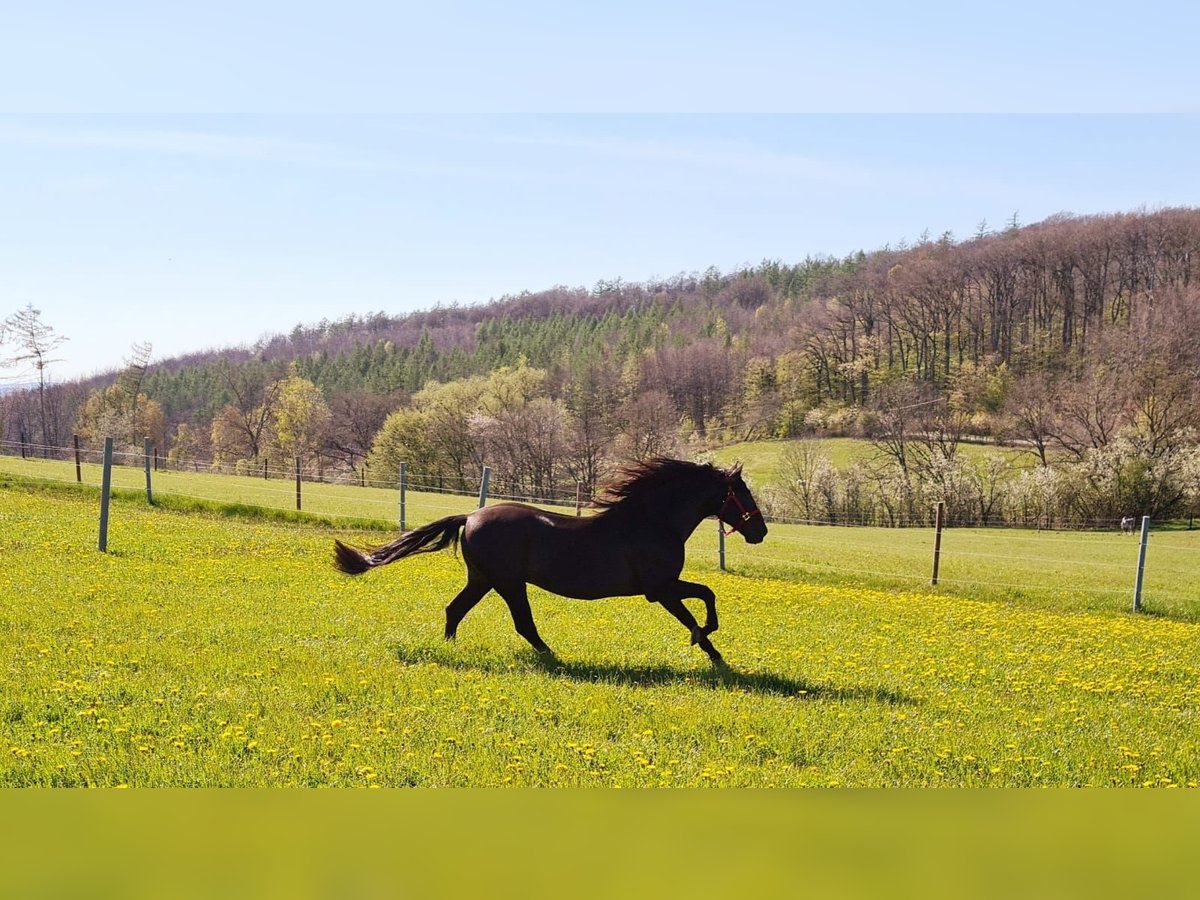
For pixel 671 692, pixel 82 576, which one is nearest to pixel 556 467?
pixel 82 576

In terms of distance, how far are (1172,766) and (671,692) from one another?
3.99 metres

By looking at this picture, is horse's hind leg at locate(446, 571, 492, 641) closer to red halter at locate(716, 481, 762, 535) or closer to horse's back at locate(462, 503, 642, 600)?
Result: horse's back at locate(462, 503, 642, 600)

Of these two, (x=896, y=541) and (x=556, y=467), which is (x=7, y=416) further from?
(x=896, y=541)

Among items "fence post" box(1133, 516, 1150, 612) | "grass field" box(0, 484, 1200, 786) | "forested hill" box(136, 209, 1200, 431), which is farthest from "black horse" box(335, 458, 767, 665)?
"forested hill" box(136, 209, 1200, 431)

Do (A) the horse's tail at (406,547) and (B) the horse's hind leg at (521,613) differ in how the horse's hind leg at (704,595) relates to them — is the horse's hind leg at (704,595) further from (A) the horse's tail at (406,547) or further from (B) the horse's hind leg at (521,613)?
(A) the horse's tail at (406,547)

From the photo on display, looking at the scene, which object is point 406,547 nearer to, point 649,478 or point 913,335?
point 649,478

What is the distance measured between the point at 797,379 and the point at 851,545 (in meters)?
87.3

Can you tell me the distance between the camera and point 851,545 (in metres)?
37.3

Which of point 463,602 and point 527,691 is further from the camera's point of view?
point 463,602

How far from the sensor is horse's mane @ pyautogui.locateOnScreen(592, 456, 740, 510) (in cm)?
1075

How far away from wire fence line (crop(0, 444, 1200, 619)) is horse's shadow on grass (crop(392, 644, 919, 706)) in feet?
31.2

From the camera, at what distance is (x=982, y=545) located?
4100 cm

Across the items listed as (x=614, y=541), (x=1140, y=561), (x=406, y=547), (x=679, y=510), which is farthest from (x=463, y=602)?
(x=1140, y=561)

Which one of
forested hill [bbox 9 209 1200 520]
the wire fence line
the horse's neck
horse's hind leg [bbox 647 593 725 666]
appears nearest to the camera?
horse's hind leg [bbox 647 593 725 666]
